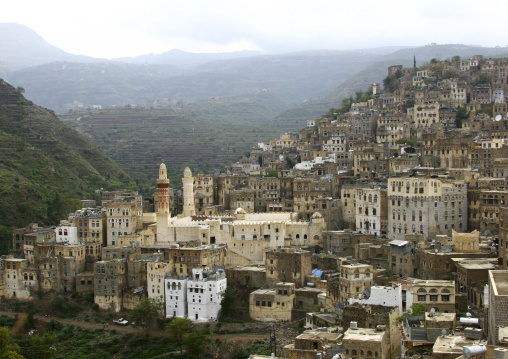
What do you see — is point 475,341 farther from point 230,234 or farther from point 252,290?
point 230,234

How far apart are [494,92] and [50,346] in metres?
47.4

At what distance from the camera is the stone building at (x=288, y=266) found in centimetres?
4206

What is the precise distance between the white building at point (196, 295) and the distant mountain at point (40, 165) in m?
18.0

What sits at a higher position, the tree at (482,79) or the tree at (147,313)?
the tree at (482,79)

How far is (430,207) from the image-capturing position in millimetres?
44688

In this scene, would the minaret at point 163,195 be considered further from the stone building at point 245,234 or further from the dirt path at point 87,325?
the dirt path at point 87,325

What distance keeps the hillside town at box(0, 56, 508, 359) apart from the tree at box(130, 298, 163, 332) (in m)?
0.55

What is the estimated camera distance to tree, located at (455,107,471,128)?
2525 inches

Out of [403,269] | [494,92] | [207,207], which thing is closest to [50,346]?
[207,207]

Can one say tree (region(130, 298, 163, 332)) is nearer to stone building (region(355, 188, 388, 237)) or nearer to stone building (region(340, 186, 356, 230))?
stone building (region(355, 188, 388, 237))

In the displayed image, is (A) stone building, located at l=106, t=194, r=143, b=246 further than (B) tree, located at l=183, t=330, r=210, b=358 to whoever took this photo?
Yes

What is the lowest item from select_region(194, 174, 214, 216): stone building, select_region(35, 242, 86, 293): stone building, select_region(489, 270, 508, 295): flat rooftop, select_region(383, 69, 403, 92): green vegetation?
select_region(35, 242, 86, 293): stone building

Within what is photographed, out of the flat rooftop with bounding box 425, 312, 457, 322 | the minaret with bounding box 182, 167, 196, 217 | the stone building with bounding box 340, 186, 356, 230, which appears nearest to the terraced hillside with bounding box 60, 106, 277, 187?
the minaret with bounding box 182, 167, 196, 217

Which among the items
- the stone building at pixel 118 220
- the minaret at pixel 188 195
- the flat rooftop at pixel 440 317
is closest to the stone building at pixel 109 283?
the stone building at pixel 118 220
